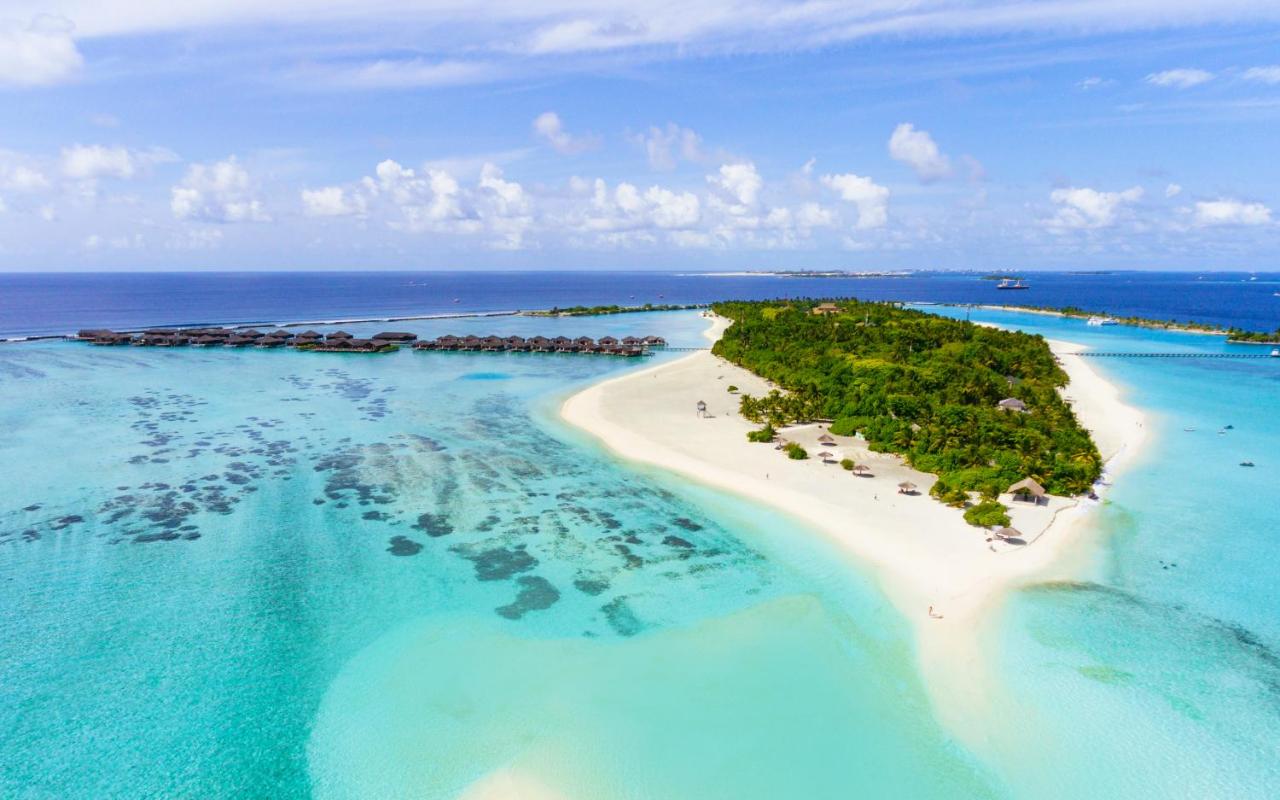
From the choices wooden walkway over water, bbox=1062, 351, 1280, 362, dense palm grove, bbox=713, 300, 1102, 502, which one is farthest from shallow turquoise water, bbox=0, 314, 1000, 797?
wooden walkway over water, bbox=1062, 351, 1280, 362

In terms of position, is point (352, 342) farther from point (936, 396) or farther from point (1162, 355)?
point (1162, 355)

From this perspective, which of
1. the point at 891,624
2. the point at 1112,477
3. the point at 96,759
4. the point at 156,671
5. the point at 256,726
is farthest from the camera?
the point at 1112,477

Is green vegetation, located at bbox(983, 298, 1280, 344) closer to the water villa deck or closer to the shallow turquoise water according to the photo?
the water villa deck

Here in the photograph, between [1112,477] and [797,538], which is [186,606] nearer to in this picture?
[797,538]

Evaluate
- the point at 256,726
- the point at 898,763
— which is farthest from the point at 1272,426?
the point at 256,726

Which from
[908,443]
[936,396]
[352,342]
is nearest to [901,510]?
[908,443]

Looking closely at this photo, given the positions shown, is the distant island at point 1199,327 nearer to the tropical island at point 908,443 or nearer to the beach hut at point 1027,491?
the tropical island at point 908,443

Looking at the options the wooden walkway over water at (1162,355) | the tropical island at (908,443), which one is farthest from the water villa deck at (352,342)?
the wooden walkway over water at (1162,355)
